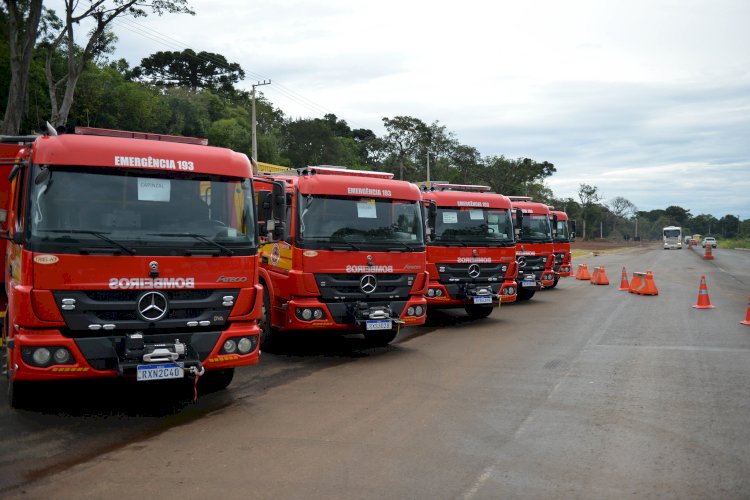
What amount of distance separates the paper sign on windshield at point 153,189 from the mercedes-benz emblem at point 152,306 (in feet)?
3.00

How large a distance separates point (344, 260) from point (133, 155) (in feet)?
12.7

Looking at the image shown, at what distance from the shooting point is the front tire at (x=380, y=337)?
10.6 m

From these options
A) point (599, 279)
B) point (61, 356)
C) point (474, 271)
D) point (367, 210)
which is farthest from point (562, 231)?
point (61, 356)

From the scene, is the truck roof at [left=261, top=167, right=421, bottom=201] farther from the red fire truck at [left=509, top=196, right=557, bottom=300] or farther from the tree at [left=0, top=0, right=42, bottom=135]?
the tree at [left=0, top=0, right=42, bottom=135]

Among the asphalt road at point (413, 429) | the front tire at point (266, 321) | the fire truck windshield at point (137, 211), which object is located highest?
the fire truck windshield at point (137, 211)

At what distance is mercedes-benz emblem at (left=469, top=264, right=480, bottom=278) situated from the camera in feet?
43.6

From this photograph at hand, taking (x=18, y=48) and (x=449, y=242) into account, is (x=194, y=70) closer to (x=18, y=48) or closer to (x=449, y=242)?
(x=18, y=48)

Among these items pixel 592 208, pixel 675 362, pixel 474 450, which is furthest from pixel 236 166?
pixel 592 208

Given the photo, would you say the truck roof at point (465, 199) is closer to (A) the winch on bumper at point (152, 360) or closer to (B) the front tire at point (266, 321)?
(B) the front tire at point (266, 321)

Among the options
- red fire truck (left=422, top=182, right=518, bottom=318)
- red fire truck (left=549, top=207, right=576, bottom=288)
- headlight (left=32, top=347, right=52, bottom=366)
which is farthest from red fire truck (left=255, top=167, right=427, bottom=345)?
red fire truck (left=549, top=207, right=576, bottom=288)

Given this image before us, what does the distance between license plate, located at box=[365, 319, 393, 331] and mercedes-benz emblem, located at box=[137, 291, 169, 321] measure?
3.74 metres

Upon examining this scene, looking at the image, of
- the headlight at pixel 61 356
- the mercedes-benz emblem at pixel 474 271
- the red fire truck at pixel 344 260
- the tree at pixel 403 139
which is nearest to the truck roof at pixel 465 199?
the mercedes-benz emblem at pixel 474 271

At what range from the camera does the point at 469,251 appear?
43.5 feet

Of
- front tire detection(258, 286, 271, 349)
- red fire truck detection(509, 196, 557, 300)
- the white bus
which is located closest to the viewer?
front tire detection(258, 286, 271, 349)
